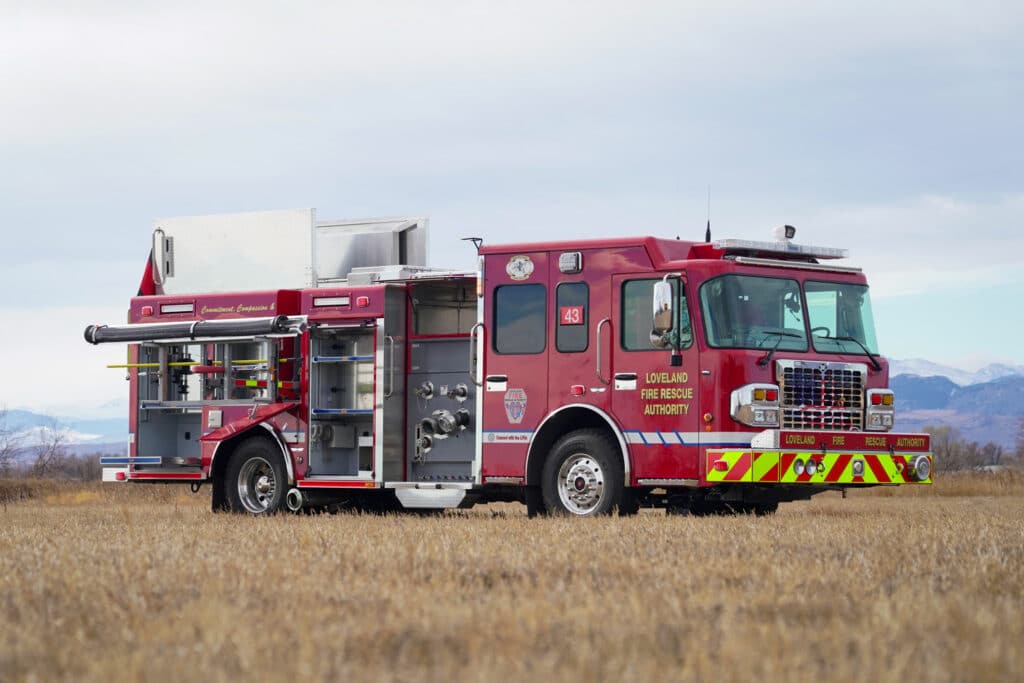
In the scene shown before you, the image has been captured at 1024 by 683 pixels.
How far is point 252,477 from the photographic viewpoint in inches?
755

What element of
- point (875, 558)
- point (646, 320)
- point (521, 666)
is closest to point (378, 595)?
point (521, 666)

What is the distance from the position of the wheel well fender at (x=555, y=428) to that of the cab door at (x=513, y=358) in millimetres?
101

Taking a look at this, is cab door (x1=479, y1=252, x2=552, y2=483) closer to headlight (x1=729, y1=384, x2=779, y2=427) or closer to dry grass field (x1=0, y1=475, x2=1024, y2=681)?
headlight (x1=729, y1=384, x2=779, y2=427)

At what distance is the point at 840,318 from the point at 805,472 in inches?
69.5

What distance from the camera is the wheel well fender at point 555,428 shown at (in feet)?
53.0

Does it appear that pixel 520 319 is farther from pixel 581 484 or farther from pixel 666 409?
pixel 666 409

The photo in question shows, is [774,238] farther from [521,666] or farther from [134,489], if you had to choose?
[134,489]

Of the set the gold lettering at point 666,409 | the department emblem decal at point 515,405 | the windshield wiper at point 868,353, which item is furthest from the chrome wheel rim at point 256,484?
the windshield wiper at point 868,353

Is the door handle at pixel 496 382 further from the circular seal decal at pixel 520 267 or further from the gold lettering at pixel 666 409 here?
the gold lettering at pixel 666 409

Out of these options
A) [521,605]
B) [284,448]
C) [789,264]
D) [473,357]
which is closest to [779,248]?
[789,264]

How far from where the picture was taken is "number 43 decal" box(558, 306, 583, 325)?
16281mm

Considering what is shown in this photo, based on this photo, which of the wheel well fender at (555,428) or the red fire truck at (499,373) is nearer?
the red fire truck at (499,373)

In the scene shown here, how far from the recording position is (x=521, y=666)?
5.85 metres

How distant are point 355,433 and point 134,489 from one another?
45.1ft
